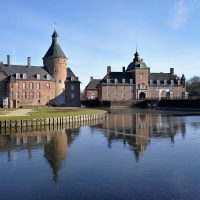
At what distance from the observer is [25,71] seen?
8044cm

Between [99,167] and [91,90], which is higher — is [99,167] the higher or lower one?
the lower one

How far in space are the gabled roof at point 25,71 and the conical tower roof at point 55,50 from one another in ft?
13.9

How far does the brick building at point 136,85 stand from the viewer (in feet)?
318

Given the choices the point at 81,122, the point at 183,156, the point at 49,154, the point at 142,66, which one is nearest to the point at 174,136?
the point at 183,156

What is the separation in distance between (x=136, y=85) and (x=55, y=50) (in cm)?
2699

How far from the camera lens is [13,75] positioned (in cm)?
7862

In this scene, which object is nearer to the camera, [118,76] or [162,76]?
[118,76]

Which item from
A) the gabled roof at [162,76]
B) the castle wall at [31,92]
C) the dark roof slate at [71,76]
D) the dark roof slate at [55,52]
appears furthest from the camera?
the gabled roof at [162,76]

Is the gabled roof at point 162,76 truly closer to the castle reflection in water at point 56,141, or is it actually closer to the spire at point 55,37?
the spire at point 55,37

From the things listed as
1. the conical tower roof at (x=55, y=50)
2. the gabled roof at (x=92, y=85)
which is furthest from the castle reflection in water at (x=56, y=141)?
the gabled roof at (x=92, y=85)

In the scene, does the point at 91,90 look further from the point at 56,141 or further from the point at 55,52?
the point at 56,141

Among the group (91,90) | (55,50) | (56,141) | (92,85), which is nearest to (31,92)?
(55,50)

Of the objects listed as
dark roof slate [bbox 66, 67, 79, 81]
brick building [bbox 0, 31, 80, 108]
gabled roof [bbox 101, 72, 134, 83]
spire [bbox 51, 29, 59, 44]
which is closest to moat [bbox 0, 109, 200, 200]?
brick building [bbox 0, 31, 80, 108]

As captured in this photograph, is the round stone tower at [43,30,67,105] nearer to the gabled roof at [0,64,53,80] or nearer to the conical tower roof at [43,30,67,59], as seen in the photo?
the conical tower roof at [43,30,67,59]
